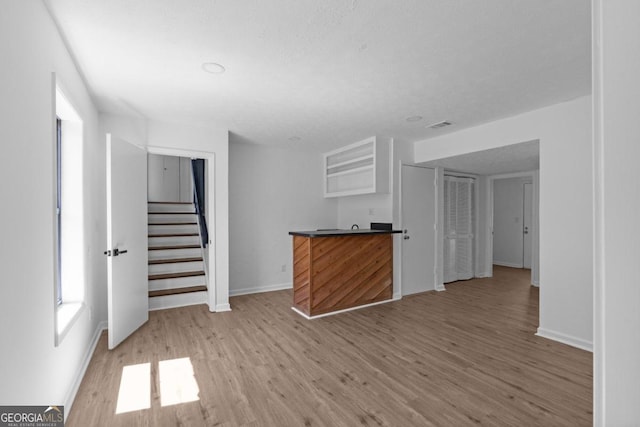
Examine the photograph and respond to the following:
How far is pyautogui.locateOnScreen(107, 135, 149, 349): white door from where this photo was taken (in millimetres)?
2908

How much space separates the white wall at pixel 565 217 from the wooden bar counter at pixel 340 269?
1892 mm

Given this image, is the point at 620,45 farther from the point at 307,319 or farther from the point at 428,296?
the point at 428,296

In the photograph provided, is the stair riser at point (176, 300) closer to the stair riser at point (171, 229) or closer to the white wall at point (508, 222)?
the stair riser at point (171, 229)

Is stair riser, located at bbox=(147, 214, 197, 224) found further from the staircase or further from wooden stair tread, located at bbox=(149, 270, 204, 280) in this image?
wooden stair tread, located at bbox=(149, 270, 204, 280)

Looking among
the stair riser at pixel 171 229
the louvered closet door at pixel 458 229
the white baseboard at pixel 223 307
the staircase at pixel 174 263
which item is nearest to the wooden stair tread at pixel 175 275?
the staircase at pixel 174 263

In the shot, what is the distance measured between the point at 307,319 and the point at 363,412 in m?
1.85

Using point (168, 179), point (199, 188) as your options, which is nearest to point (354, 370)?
point (199, 188)

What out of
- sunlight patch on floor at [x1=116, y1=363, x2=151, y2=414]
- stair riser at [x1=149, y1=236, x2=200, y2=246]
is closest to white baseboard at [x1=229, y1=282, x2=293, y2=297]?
stair riser at [x1=149, y1=236, x2=200, y2=246]

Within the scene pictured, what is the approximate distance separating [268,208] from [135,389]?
3.40m

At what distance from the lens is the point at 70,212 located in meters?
2.52

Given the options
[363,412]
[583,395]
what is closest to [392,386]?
[363,412]

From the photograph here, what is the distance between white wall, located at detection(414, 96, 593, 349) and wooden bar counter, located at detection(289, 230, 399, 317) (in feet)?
6.21

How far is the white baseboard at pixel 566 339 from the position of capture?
9.47ft

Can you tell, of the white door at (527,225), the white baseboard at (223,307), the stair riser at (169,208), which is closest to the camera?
the white baseboard at (223,307)
